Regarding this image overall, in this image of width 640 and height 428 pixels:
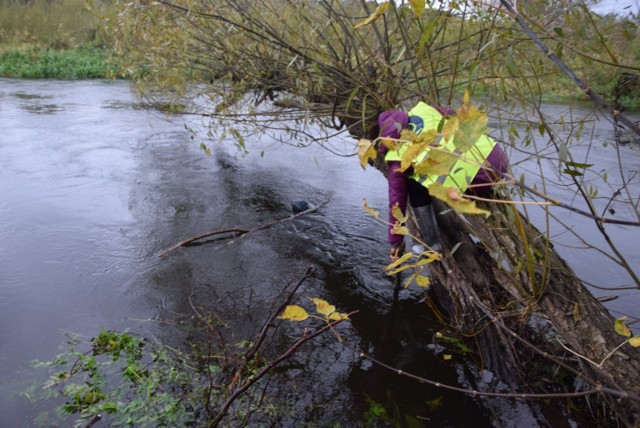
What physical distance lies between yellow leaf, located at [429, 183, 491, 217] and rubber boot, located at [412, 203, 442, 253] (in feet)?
9.05

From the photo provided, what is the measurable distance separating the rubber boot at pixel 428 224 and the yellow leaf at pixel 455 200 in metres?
2.76

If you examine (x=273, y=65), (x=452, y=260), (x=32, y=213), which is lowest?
(x=32, y=213)

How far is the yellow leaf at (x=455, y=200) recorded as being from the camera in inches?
51.8

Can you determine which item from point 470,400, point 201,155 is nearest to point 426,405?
point 470,400

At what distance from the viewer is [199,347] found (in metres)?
3.87

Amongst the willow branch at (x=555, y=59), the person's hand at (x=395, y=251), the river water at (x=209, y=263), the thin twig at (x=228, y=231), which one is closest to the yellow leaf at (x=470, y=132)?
the willow branch at (x=555, y=59)

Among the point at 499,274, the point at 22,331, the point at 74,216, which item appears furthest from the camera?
the point at 74,216

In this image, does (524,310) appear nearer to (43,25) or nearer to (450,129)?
(450,129)

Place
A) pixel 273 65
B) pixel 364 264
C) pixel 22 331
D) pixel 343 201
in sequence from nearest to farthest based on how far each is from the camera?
pixel 22 331 → pixel 364 264 → pixel 273 65 → pixel 343 201

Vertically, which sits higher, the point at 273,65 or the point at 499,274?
the point at 273,65

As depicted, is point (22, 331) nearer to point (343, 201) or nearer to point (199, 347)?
point (199, 347)

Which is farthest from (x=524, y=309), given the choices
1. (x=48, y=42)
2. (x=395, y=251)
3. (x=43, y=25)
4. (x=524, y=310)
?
(x=43, y=25)

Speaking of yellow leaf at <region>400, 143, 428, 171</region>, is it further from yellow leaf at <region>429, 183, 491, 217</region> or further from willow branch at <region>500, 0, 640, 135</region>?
willow branch at <region>500, 0, 640, 135</region>

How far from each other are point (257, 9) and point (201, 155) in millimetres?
4593
